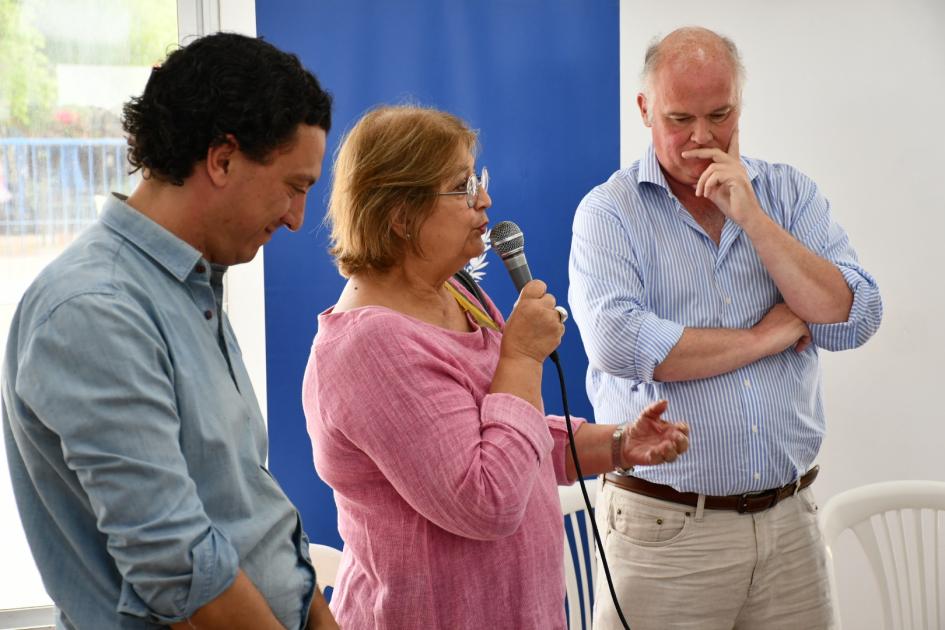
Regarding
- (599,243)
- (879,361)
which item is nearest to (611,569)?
(599,243)

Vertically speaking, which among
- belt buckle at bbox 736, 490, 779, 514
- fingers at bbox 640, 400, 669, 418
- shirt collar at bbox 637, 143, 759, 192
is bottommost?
belt buckle at bbox 736, 490, 779, 514

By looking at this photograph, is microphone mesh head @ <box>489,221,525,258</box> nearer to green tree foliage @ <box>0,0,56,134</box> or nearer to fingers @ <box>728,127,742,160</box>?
fingers @ <box>728,127,742,160</box>

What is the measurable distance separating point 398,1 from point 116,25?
0.84m

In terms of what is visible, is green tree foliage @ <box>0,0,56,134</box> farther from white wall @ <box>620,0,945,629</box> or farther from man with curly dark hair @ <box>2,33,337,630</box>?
man with curly dark hair @ <box>2,33,337,630</box>

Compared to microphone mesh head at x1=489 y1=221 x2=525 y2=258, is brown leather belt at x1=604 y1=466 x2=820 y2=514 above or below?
below

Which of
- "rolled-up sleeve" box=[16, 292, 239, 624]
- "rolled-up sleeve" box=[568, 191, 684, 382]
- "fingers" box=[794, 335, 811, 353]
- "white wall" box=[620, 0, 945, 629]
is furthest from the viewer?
"white wall" box=[620, 0, 945, 629]

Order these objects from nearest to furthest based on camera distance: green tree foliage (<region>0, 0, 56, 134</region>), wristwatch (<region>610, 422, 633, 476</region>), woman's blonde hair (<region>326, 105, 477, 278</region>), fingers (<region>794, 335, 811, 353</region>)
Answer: woman's blonde hair (<region>326, 105, 477, 278</region>)
wristwatch (<region>610, 422, 633, 476</region>)
fingers (<region>794, 335, 811, 353</region>)
green tree foliage (<region>0, 0, 56, 134</region>)

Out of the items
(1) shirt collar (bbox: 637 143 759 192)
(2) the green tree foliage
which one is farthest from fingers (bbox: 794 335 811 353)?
(2) the green tree foliage

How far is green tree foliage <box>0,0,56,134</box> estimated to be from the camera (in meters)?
2.84

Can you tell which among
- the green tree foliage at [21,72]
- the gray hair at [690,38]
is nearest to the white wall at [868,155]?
the gray hair at [690,38]

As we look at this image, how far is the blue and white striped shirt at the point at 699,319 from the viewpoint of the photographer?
7.11ft

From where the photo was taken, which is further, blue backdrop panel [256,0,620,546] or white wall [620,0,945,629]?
white wall [620,0,945,629]

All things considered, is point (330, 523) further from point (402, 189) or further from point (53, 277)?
point (53, 277)

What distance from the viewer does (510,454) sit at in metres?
1.46
